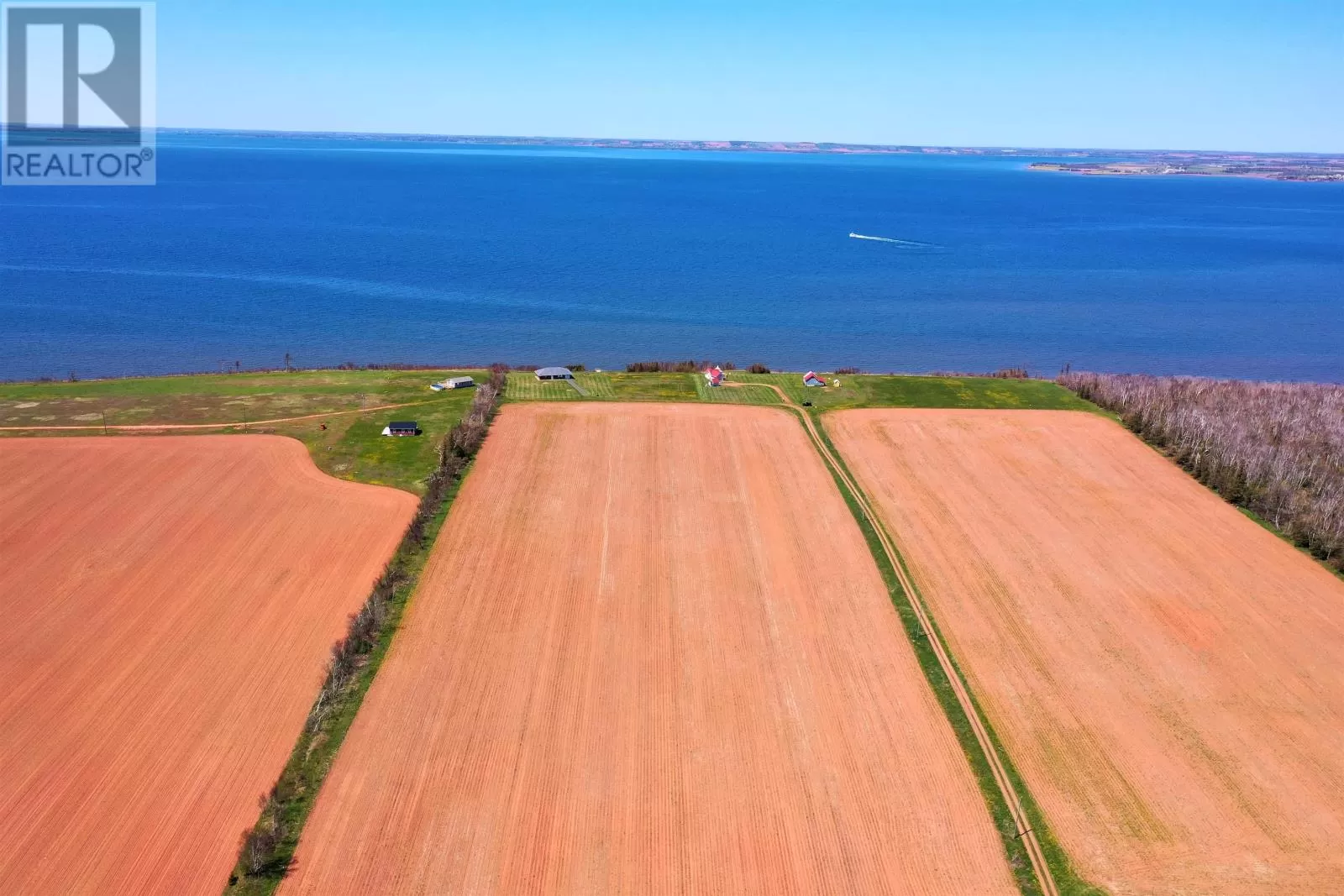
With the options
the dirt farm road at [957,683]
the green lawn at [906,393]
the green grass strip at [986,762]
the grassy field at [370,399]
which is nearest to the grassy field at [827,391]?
the green lawn at [906,393]

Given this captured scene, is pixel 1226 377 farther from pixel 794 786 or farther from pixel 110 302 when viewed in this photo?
pixel 110 302

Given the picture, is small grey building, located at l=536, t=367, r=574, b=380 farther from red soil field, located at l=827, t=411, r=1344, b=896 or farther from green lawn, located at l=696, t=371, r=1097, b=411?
red soil field, located at l=827, t=411, r=1344, b=896

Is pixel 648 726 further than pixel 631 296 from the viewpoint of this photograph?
No

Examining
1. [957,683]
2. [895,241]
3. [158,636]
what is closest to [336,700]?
[158,636]

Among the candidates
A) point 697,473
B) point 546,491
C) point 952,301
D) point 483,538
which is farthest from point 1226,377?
point 483,538

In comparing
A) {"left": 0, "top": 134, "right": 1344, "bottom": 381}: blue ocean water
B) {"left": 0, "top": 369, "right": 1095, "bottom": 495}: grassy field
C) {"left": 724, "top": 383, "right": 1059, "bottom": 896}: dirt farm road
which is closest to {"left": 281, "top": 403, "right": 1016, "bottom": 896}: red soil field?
{"left": 724, "top": 383, "right": 1059, "bottom": 896}: dirt farm road

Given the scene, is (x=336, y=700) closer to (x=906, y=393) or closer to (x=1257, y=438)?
(x=906, y=393)

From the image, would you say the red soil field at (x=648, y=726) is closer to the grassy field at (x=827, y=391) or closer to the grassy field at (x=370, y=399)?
the grassy field at (x=370, y=399)
